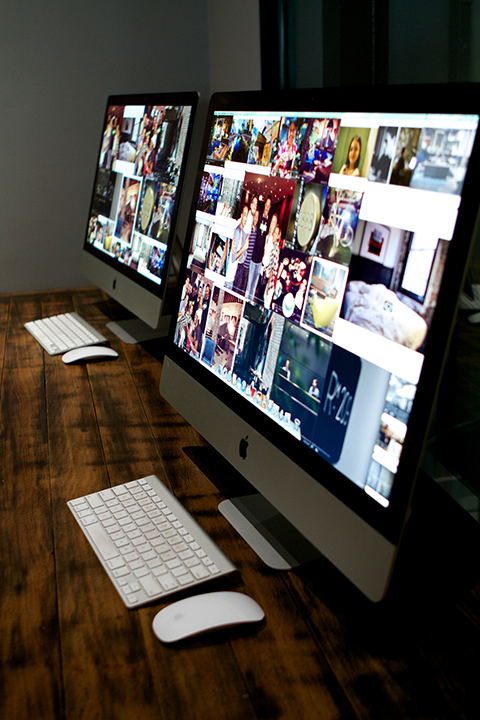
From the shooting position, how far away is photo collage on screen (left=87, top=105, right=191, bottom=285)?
4.49 ft

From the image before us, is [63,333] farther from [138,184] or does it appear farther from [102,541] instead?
[102,541]

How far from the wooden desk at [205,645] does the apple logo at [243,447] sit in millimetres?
116

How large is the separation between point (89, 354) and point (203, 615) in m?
0.93

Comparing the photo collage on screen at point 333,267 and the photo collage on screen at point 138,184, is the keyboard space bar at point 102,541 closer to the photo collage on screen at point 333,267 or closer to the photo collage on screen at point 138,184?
the photo collage on screen at point 333,267

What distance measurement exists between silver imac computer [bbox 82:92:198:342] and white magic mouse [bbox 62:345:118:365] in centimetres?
12

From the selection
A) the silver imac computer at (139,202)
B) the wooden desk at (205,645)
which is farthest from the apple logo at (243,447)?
the silver imac computer at (139,202)

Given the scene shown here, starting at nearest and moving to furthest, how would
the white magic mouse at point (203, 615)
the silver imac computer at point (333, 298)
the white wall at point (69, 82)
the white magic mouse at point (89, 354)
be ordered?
the silver imac computer at point (333, 298) → the white magic mouse at point (203, 615) → the white magic mouse at point (89, 354) → the white wall at point (69, 82)

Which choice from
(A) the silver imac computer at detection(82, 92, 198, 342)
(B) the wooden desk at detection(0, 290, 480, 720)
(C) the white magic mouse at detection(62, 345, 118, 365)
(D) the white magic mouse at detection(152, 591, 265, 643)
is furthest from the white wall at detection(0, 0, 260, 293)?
(D) the white magic mouse at detection(152, 591, 265, 643)

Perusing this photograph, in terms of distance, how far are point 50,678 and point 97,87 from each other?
2166 millimetres

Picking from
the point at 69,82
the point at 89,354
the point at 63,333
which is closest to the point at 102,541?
the point at 89,354

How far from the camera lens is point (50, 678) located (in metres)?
0.62

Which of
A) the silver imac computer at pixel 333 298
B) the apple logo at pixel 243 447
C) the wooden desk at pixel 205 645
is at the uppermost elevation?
the silver imac computer at pixel 333 298

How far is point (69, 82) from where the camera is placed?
221 centimetres

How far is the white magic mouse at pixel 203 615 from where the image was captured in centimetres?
66
